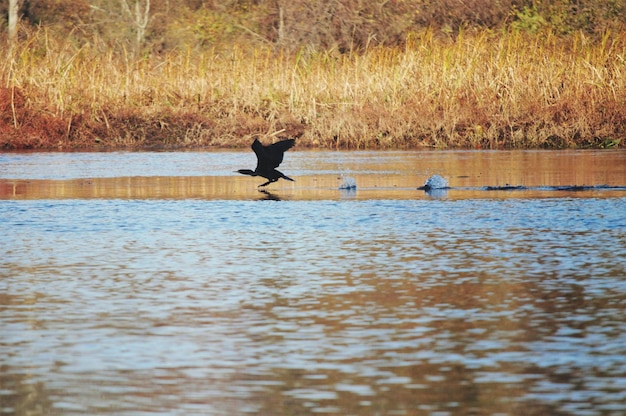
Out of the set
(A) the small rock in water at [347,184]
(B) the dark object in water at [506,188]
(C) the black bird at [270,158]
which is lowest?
(B) the dark object in water at [506,188]

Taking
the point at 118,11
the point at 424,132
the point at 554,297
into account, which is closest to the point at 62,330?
the point at 554,297

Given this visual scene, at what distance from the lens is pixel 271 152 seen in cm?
1508

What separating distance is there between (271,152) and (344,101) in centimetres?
1001

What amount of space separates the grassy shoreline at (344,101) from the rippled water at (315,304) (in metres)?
9.38

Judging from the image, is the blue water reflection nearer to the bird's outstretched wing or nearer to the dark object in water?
the bird's outstretched wing

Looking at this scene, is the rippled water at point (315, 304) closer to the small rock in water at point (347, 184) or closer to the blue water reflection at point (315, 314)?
the blue water reflection at point (315, 314)

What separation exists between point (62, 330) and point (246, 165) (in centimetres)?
1347

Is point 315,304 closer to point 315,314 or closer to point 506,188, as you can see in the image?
point 315,314

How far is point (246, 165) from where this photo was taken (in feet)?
66.4

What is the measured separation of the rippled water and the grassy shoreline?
9385 mm

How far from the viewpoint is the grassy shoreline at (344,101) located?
23922 mm

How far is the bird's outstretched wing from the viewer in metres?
14.8

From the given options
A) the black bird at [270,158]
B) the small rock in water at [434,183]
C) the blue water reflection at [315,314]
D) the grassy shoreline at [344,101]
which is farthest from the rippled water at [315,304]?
the grassy shoreline at [344,101]

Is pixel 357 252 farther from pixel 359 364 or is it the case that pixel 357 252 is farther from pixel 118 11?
pixel 118 11
